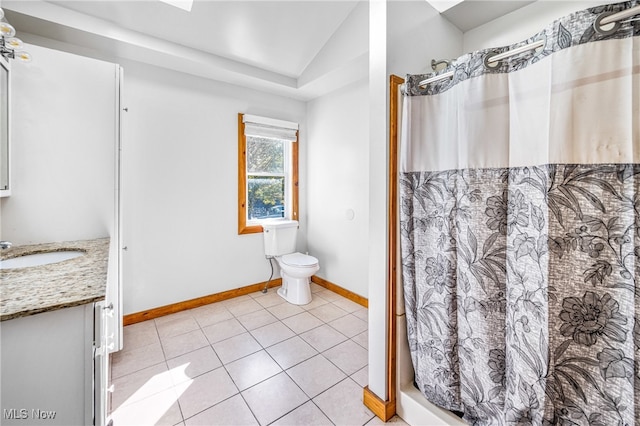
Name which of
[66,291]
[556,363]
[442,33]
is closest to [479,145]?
[556,363]

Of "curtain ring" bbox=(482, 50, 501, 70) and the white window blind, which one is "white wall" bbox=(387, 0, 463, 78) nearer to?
"curtain ring" bbox=(482, 50, 501, 70)

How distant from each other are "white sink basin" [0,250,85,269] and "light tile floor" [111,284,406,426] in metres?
0.84

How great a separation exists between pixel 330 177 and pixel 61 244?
2341 mm

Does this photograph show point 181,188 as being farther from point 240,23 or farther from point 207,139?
point 240,23

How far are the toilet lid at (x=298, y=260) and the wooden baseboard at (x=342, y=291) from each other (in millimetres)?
495

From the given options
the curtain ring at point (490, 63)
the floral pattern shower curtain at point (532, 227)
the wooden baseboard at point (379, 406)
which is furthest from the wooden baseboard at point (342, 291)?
the curtain ring at point (490, 63)

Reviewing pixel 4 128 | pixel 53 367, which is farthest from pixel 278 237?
pixel 53 367

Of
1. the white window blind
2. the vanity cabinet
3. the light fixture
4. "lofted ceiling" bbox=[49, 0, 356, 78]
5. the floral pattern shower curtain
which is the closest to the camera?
the vanity cabinet

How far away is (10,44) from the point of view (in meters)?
1.36

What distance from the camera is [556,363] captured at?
1.02 m

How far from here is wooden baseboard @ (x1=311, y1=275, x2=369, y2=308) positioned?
2.85 metres

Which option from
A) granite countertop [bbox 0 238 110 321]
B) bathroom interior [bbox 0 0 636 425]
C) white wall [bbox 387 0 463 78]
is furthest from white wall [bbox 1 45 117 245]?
white wall [bbox 387 0 463 78]

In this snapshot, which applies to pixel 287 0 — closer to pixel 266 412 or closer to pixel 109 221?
pixel 109 221

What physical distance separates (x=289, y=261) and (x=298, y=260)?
10 centimetres
